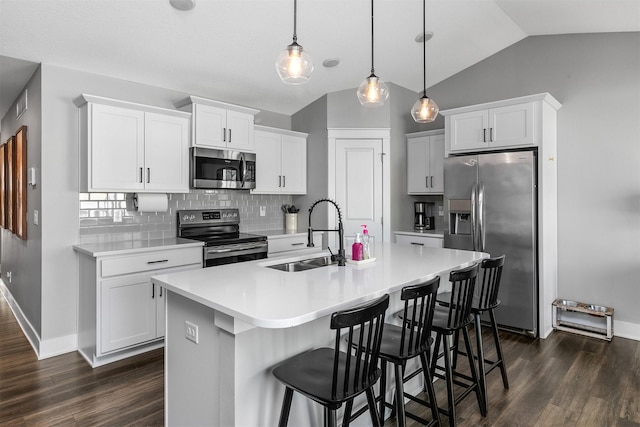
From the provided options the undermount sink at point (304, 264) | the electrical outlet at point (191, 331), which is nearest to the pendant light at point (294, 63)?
the undermount sink at point (304, 264)

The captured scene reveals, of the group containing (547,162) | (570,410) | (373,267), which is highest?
(547,162)

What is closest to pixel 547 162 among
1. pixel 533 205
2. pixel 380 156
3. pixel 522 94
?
pixel 533 205

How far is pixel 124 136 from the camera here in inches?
133

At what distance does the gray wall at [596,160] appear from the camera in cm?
372

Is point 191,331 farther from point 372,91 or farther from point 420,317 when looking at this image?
point 372,91

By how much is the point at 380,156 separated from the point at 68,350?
3810 mm

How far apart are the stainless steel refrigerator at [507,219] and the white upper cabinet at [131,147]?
9.57ft

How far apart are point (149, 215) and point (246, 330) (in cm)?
270

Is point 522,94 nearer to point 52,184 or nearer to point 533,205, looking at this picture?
point 533,205

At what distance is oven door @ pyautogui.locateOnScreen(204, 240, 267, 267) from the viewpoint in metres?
3.62

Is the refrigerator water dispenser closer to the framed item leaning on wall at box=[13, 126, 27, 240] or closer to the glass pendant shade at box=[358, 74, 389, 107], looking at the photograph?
the glass pendant shade at box=[358, 74, 389, 107]

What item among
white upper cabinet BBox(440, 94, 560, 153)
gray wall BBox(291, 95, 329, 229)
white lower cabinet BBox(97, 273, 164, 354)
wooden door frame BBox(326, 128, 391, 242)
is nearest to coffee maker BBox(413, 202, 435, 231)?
wooden door frame BBox(326, 128, 391, 242)

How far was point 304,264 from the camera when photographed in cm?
265

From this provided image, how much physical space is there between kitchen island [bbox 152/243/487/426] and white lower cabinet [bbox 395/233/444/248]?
2214 mm
